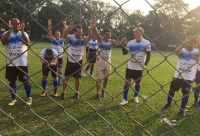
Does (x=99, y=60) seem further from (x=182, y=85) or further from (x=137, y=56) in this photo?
(x=182, y=85)

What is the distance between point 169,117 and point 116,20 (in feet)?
110

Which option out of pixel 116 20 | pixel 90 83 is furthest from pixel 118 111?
pixel 116 20

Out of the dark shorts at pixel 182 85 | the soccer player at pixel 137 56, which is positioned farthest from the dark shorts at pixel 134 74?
the dark shorts at pixel 182 85

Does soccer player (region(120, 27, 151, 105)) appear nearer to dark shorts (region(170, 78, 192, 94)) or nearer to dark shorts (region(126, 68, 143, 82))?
dark shorts (region(126, 68, 143, 82))

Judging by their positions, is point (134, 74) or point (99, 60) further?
point (99, 60)

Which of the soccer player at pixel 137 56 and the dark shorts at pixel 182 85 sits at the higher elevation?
the soccer player at pixel 137 56

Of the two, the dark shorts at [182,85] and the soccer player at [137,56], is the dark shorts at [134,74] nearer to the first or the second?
the soccer player at [137,56]

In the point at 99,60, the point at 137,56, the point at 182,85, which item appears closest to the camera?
the point at 182,85

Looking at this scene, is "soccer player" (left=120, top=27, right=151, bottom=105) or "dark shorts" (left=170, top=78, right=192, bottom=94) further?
"soccer player" (left=120, top=27, right=151, bottom=105)

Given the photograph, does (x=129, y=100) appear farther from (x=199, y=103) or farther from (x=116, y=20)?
(x=116, y=20)

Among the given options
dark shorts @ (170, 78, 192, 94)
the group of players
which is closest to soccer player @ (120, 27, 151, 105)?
the group of players

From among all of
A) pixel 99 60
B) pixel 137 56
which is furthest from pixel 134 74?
pixel 99 60

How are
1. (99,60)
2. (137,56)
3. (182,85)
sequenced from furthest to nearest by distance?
(99,60), (137,56), (182,85)

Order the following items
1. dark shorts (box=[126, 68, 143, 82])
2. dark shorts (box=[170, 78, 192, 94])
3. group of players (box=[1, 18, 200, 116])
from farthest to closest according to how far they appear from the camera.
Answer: dark shorts (box=[126, 68, 143, 82]) → dark shorts (box=[170, 78, 192, 94]) → group of players (box=[1, 18, 200, 116])
